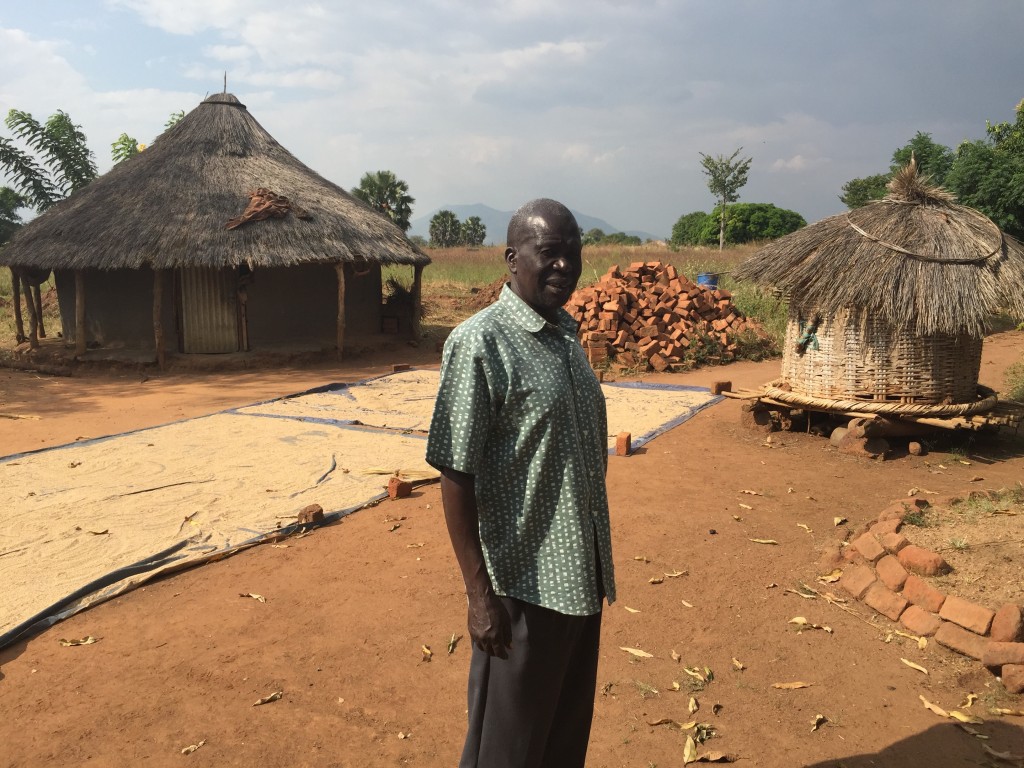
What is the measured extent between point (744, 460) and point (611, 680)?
3632 millimetres

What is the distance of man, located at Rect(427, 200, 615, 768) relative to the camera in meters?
1.77

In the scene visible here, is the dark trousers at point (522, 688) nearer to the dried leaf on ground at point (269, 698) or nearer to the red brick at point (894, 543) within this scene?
the dried leaf on ground at point (269, 698)

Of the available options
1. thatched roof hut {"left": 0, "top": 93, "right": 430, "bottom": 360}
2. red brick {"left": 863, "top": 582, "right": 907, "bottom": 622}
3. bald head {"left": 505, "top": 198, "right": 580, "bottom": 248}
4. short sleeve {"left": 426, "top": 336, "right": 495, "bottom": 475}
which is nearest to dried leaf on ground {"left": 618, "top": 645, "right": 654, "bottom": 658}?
red brick {"left": 863, "top": 582, "right": 907, "bottom": 622}

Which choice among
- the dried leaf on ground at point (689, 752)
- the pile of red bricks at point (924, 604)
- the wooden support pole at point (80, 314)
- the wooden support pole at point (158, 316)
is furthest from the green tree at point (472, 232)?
the dried leaf on ground at point (689, 752)

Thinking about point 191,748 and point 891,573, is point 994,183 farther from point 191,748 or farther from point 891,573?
point 191,748

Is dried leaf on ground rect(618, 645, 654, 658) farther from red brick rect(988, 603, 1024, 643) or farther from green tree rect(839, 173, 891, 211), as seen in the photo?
green tree rect(839, 173, 891, 211)

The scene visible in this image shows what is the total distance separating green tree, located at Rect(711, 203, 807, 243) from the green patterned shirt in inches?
1573

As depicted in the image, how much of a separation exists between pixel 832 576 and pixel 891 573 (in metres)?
0.32

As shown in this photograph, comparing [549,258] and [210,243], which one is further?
[210,243]

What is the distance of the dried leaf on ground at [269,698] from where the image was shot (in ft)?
9.65

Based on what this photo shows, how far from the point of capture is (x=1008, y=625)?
123 inches

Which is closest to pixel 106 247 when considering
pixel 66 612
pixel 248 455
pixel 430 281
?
pixel 248 455

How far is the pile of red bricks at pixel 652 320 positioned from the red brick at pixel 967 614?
8139mm

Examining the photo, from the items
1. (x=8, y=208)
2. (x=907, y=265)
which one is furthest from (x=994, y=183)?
(x=8, y=208)
